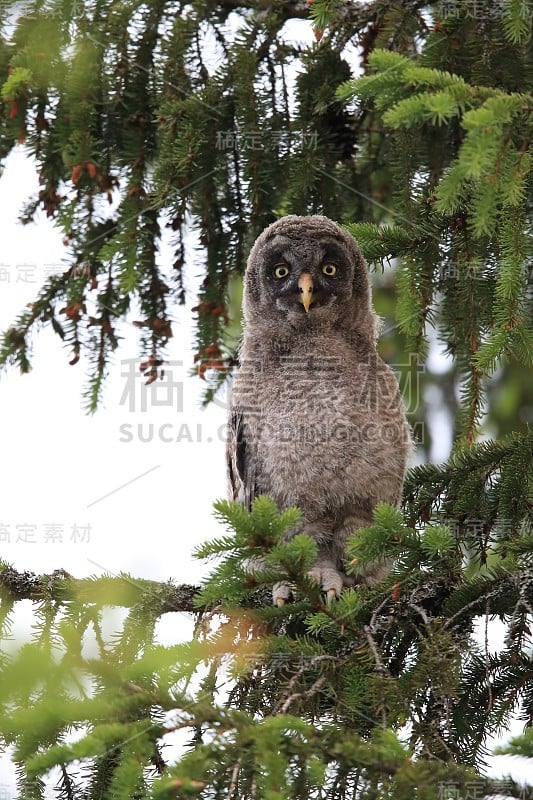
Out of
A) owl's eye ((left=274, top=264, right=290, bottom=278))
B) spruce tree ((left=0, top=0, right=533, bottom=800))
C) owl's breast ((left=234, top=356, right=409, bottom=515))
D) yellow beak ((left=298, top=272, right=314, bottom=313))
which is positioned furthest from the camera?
owl's eye ((left=274, top=264, right=290, bottom=278))

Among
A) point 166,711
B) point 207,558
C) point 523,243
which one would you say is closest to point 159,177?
point 523,243

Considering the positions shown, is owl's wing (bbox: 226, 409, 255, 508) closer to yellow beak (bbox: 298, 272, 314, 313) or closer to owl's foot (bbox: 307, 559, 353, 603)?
owl's foot (bbox: 307, 559, 353, 603)

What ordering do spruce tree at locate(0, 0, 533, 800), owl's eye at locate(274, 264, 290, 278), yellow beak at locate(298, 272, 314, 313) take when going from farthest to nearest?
owl's eye at locate(274, 264, 290, 278)
yellow beak at locate(298, 272, 314, 313)
spruce tree at locate(0, 0, 533, 800)

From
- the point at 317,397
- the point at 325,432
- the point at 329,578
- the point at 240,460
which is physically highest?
the point at 317,397

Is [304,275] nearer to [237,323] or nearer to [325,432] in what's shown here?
[325,432]

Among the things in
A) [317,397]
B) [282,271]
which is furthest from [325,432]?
[282,271]

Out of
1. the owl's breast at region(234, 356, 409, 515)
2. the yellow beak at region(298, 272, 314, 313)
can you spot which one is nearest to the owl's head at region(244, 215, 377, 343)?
the yellow beak at region(298, 272, 314, 313)

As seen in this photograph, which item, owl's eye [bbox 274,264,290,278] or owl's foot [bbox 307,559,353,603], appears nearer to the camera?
owl's foot [bbox 307,559,353,603]

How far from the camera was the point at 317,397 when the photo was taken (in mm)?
3461

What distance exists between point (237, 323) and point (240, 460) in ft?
4.14

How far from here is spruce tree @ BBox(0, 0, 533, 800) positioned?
1.84 m

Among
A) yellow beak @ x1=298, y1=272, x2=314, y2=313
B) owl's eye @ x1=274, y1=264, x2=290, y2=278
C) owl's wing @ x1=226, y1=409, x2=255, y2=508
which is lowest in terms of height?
owl's wing @ x1=226, y1=409, x2=255, y2=508

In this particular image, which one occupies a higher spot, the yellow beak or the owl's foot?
the yellow beak

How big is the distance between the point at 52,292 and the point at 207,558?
7.14ft
